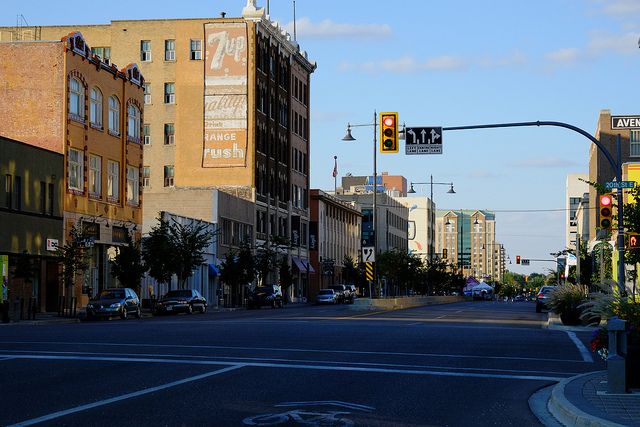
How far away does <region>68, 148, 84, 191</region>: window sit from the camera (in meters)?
58.1

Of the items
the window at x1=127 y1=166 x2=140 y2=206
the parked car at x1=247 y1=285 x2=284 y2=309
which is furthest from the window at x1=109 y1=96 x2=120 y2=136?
the parked car at x1=247 y1=285 x2=284 y2=309

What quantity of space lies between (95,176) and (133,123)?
704 centimetres

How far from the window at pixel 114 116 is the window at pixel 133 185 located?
287 cm

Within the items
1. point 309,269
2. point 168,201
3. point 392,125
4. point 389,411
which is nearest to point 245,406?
point 389,411

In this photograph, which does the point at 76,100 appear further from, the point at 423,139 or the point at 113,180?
the point at 423,139

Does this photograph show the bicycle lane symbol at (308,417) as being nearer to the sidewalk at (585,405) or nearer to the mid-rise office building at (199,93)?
the sidewalk at (585,405)

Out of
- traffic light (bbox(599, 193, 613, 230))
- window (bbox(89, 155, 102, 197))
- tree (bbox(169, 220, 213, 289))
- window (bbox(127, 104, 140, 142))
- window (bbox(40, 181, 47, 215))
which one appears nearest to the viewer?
traffic light (bbox(599, 193, 613, 230))

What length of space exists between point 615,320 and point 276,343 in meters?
12.1

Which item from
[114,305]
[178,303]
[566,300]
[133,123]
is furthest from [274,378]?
[133,123]

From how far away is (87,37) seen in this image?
9144cm

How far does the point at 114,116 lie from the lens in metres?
64.8

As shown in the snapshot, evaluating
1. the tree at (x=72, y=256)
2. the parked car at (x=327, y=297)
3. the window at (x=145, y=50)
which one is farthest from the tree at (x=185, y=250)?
the window at (x=145, y=50)

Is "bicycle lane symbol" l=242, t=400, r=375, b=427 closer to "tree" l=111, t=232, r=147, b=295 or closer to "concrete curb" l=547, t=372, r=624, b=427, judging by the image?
"concrete curb" l=547, t=372, r=624, b=427

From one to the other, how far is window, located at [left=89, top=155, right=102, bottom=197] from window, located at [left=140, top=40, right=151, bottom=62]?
29.8 metres
